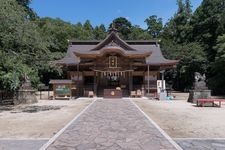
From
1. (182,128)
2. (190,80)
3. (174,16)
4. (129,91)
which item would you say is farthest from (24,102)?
(174,16)

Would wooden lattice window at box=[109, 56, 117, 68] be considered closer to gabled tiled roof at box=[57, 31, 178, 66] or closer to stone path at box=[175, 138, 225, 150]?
gabled tiled roof at box=[57, 31, 178, 66]

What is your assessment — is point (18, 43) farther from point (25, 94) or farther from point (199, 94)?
point (199, 94)

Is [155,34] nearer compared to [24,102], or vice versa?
[24,102]

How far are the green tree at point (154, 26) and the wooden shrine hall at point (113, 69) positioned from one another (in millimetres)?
35430

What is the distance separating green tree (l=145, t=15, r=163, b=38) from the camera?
69569 mm

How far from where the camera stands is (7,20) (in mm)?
16188

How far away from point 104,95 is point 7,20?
1528cm

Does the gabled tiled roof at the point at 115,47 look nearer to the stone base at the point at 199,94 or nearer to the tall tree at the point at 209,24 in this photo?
the stone base at the point at 199,94

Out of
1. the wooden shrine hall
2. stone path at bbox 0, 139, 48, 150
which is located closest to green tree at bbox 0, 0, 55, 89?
stone path at bbox 0, 139, 48, 150

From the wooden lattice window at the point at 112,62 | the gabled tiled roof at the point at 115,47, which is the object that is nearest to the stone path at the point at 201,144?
the gabled tiled roof at the point at 115,47

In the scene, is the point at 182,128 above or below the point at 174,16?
below

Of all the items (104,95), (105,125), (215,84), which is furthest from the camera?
(215,84)

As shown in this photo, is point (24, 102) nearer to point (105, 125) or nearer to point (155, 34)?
point (105, 125)

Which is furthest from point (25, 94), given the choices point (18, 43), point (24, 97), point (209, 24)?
point (209, 24)
